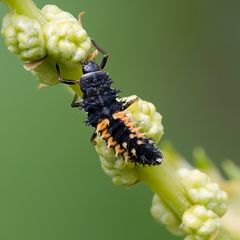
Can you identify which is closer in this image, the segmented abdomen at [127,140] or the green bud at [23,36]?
the green bud at [23,36]

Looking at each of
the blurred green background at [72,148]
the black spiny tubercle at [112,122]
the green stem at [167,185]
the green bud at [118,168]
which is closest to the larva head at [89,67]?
the black spiny tubercle at [112,122]

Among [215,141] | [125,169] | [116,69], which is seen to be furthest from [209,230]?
[215,141]

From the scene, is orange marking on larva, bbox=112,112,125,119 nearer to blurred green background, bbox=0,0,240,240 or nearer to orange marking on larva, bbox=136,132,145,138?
orange marking on larva, bbox=136,132,145,138

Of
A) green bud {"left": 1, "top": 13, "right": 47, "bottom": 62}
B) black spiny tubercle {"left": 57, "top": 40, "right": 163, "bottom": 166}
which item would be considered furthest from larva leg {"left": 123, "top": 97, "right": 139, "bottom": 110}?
green bud {"left": 1, "top": 13, "right": 47, "bottom": 62}

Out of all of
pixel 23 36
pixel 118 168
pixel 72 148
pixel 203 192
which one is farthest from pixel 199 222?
pixel 72 148

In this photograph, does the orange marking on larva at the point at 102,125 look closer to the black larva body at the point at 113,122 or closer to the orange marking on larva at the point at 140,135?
the black larva body at the point at 113,122

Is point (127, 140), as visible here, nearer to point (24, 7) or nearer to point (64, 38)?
point (64, 38)
